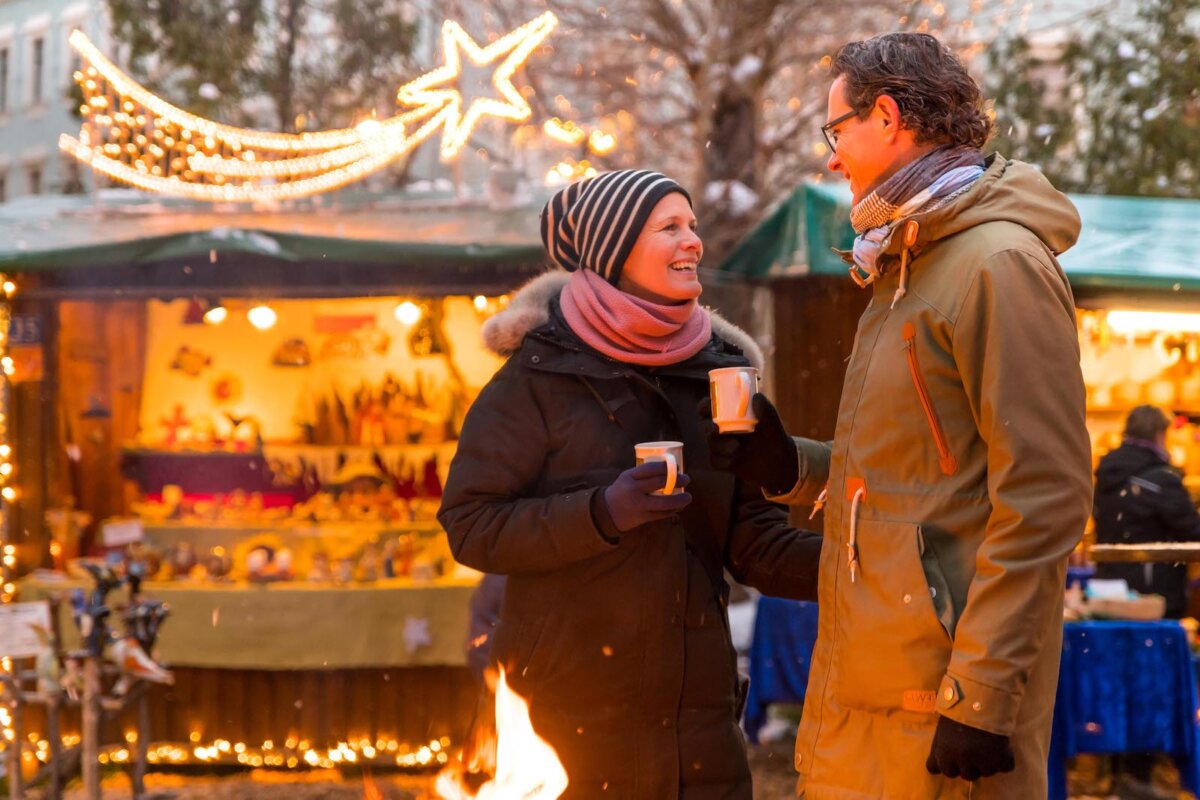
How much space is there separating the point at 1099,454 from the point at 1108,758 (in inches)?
123

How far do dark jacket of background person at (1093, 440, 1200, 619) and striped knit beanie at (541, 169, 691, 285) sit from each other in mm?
5421

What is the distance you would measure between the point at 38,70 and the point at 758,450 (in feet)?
105

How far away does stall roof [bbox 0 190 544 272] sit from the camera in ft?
22.9

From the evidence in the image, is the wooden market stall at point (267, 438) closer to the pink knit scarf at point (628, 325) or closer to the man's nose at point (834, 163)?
the pink knit scarf at point (628, 325)

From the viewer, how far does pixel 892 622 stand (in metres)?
2.29

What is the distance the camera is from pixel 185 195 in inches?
300

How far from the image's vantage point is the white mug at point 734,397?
2.71 meters

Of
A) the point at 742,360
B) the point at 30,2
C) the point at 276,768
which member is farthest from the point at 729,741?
the point at 30,2

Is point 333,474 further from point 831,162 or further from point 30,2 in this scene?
point 30,2

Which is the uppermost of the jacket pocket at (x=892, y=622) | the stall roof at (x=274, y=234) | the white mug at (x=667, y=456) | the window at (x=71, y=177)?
the window at (x=71, y=177)

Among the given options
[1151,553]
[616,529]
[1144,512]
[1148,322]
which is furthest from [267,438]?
[616,529]

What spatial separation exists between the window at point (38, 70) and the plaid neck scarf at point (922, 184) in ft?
103

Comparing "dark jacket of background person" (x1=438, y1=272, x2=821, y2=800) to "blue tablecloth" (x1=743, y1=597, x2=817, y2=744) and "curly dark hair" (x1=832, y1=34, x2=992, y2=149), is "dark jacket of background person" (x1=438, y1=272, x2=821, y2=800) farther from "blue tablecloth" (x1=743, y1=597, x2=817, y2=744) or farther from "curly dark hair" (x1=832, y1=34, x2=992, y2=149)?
"blue tablecloth" (x1=743, y1=597, x2=817, y2=744)

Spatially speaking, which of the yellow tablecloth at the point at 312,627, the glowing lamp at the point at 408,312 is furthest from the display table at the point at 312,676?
the glowing lamp at the point at 408,312
